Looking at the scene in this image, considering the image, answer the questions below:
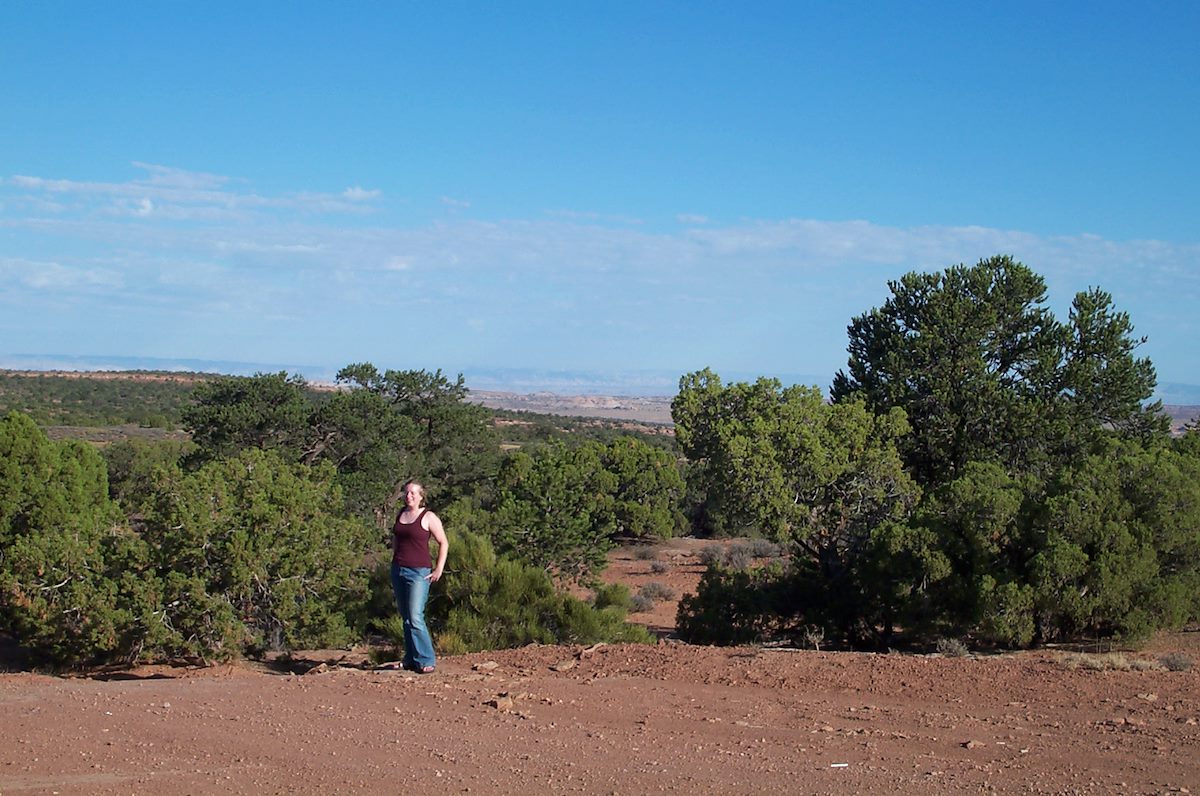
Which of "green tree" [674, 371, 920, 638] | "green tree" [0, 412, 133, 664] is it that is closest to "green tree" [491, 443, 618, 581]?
"green tree" [674, 371, 920, 638]

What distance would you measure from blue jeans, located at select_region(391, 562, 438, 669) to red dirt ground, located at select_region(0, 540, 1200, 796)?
0.80ft

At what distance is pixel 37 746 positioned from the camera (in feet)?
23.5

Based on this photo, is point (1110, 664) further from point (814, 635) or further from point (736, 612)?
point (736, 612)

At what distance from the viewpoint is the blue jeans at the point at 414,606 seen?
33.9 feet

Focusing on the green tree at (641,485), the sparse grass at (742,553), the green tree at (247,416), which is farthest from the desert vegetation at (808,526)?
the green tree at (641,485)

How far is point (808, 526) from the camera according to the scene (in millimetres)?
17953

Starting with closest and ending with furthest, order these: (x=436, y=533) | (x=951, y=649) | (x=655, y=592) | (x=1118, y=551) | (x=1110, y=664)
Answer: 1. (x=436, y=533)
2. (x=1110, y=664)
3. (x=951, y=649)
4. (x=1118, y=551)
5. (x=655, y=592)

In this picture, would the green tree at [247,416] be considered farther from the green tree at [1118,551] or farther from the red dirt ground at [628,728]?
the green tree at [1118,551]

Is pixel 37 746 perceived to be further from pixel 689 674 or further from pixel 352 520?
pixel 352 520

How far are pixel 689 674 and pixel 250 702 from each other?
13.3 feet

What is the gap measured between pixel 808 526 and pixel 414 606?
9.21 metres

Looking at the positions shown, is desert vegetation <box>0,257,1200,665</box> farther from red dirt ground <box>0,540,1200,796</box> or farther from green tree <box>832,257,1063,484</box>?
red dirt ground <box>0,540,1200,796</box>

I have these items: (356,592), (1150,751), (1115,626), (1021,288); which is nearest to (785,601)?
(1115,626)

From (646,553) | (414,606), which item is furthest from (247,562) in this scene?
(646,553)
